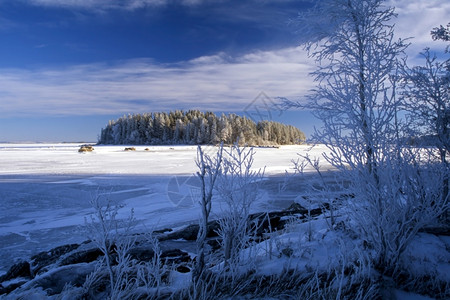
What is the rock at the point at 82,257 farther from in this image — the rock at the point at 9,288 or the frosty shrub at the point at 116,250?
the frosty shrub at the point at 116,250

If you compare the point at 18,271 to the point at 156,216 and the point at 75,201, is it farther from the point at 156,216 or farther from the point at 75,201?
the point at 75,201

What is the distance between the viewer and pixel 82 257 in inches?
203

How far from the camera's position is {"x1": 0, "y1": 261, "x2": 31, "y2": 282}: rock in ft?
14.9

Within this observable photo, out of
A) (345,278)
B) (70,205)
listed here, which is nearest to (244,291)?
(345,278)

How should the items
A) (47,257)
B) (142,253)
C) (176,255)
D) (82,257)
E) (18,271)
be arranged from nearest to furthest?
(18,271) < (82,257) < (47,257) < (142,253) < (176,255)

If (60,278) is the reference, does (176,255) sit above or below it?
below

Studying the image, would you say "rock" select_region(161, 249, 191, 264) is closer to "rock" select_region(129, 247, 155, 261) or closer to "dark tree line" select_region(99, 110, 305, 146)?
"rock" select_region(129, 247, 155, 261)

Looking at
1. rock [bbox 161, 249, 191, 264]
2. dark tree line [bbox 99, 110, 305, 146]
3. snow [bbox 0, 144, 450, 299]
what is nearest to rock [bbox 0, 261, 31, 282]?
snow [bbox 0, 144, 450, 299]

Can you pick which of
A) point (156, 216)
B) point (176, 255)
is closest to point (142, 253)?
point (176, 255)

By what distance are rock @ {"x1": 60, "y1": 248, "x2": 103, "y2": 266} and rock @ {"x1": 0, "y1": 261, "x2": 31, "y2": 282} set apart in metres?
0.54

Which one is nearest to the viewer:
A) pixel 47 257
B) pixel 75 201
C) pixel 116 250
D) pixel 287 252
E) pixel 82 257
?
pixel 116 250

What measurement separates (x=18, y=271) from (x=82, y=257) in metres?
0.93

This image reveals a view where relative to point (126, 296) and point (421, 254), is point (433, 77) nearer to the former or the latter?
point (421, 254)

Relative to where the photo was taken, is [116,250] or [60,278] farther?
[60,278]
